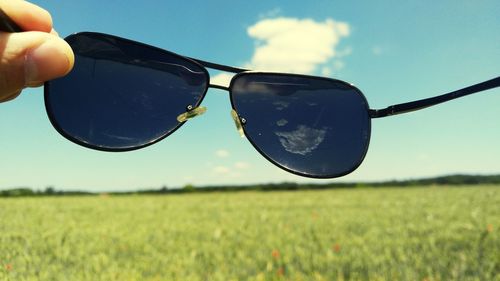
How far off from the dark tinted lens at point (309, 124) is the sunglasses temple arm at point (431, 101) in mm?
91

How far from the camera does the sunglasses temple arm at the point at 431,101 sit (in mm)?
1460

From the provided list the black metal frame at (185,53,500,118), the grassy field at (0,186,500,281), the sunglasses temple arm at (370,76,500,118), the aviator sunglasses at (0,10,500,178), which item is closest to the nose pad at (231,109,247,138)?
the aviator sunglasses at (0,10,500,178)

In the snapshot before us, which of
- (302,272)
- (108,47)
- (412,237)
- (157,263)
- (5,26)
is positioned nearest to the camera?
(5,26)

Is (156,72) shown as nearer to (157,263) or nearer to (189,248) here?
(157,263)

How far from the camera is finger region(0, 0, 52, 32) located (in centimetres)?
104

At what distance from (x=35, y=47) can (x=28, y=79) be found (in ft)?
0.35

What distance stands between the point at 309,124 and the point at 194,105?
0.55 meters

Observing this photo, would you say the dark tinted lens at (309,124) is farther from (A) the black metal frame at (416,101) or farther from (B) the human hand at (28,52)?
(B) the human hand at (28,52)

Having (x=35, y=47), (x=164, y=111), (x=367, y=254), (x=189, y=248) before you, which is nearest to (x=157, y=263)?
(x=189, y=248)

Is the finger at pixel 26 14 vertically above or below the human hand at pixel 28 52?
above

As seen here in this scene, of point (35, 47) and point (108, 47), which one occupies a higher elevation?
point (108, 47)

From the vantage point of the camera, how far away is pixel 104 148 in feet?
4.93

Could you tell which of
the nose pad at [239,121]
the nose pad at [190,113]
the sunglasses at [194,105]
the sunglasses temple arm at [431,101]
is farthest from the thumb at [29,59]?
the sunglasses temple arm at [431,101]

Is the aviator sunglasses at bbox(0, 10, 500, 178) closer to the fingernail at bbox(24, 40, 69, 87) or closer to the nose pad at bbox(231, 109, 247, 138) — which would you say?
the nose pad at bbox(231, 109, 247, 138)
